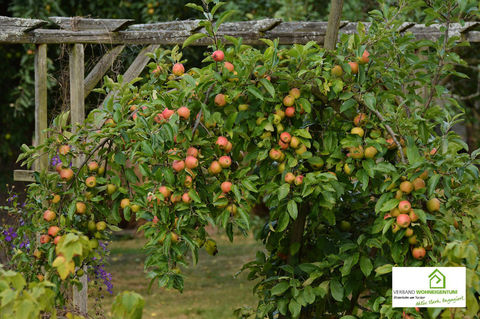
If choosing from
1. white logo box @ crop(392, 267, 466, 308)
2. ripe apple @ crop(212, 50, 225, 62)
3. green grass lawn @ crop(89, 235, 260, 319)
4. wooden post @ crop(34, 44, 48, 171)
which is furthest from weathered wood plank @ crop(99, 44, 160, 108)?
white logo box @ crop(392, 267, 466, 308)

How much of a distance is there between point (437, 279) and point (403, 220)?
215 millimetres

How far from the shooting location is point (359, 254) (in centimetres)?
244

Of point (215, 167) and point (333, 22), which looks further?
point (333, 22)

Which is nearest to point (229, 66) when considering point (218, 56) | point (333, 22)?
point (218, 56)

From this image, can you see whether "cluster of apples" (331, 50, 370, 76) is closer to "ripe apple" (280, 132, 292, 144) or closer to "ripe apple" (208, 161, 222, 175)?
"ripe apple" (280, 132, 292, 144)

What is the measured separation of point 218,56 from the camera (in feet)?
7.28

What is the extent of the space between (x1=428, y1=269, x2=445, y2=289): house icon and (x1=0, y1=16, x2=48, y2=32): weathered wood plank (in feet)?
9.43

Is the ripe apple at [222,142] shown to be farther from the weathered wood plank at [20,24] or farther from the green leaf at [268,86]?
the weathered wood plank at [20,24]

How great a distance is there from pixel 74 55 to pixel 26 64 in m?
2.45

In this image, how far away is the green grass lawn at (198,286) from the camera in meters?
5.54

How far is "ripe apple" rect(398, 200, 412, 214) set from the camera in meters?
2.09

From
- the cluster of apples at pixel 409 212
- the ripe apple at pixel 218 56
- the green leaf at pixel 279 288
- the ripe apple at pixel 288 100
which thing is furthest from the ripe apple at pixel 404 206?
the ripe apple at pixel 218 56

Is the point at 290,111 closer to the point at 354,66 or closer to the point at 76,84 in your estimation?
the point at 354,66

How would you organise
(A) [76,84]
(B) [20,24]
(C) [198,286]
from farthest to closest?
(C) [198,286], (A) [76,84], (B) [20,24]
